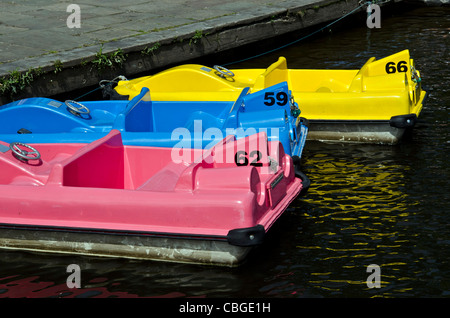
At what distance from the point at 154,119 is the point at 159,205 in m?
2.39

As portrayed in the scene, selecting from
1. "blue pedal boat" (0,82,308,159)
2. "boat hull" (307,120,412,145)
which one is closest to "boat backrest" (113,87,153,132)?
"blue pedal boat" (0,82,308,159)

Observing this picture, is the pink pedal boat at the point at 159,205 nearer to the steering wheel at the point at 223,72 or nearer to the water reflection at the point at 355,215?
the water reflection at the point at 355,215

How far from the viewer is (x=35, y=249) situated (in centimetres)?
589

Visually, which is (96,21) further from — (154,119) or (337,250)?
(337,250)

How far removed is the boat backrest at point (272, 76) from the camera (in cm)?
809

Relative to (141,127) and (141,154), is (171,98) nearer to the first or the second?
(141,127)

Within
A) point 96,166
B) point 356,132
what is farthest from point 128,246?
point 356,132

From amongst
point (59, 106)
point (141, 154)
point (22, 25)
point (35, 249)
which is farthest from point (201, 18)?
point (35, 249)

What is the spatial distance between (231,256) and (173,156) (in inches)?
47.5

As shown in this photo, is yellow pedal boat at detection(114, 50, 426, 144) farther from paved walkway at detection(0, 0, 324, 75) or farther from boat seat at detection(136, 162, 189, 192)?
boat seat at detection(136, 162, 189, 192)

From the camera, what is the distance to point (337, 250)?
19.1ft

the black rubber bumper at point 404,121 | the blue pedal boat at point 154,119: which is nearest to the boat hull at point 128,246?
the blue pedal boat at point 154,119

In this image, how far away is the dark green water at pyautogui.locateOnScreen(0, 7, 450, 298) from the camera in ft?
17.6

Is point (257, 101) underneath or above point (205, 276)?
above
